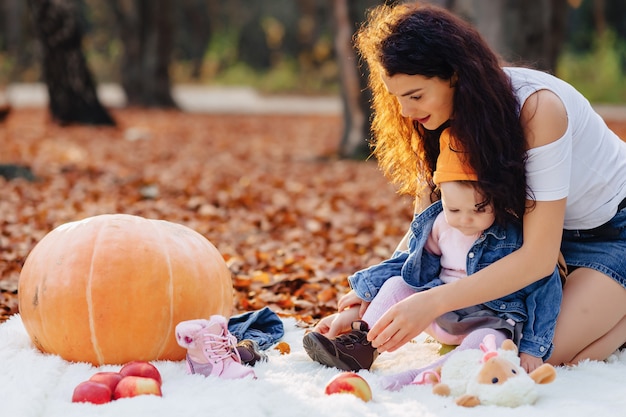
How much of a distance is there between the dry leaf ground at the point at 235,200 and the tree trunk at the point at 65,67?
38 centimetres

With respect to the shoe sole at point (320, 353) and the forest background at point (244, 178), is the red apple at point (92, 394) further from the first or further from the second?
the forest background at point (244, 178)

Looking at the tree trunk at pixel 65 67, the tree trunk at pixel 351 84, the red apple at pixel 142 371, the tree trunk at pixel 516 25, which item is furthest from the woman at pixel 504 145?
the tree trunk at pixel 65 67

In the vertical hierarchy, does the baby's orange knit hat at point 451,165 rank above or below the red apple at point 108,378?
above

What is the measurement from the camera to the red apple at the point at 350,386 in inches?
102

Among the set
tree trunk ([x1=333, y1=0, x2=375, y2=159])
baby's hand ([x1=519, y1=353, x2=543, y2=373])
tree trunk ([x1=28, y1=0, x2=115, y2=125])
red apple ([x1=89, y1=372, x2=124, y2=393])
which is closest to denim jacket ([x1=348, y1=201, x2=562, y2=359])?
baby's hand ([x1=519, y1=353, x2=543, y2=373])

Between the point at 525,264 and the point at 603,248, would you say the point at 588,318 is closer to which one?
the point at 603,248

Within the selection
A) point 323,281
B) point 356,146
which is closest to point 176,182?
point 356,146

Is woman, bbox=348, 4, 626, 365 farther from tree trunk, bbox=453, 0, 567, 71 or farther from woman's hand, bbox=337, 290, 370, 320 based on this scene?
tree trunk, bbox=453, 0, 567, 71

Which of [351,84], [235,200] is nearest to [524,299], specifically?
[235,200]

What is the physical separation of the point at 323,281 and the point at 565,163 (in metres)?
1.91

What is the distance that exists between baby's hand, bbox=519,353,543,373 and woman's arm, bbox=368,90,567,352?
241 mm

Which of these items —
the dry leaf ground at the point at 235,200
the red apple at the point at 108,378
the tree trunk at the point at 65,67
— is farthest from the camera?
the tree trunk at the point at 65,67

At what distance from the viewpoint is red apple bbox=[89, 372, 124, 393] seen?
8.39 ft

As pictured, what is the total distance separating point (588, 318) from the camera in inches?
Answer: 119
